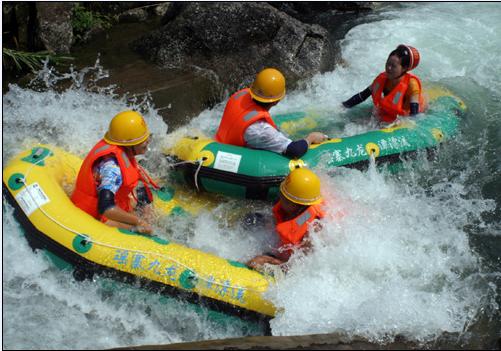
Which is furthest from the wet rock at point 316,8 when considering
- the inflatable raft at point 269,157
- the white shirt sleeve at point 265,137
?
the white shirt sleeve at point 265,137

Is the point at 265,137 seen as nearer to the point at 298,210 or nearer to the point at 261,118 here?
the point at 261,118

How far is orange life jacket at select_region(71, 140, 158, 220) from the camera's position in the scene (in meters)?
4.45

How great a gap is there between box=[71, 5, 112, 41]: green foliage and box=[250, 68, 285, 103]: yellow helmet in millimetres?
4547

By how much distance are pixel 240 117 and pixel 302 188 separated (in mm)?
1513

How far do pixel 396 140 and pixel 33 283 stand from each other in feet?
13.6

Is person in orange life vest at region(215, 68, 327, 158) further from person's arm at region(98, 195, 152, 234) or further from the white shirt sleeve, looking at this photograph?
person's arm at region(98, 195, 152, 234)

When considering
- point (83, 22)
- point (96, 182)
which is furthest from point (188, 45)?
point (96, 182)

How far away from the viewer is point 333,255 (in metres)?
4.47

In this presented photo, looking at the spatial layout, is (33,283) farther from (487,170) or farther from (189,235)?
(487,170)

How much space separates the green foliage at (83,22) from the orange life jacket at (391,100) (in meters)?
5.02

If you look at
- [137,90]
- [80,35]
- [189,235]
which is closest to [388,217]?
[189,235]

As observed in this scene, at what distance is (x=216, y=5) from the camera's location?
Result: 823cm

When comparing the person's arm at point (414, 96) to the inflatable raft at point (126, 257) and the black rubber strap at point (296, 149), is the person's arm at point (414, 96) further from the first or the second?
the inflatable raft at point (126, 257)

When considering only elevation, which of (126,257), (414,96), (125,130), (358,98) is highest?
(125,130)
